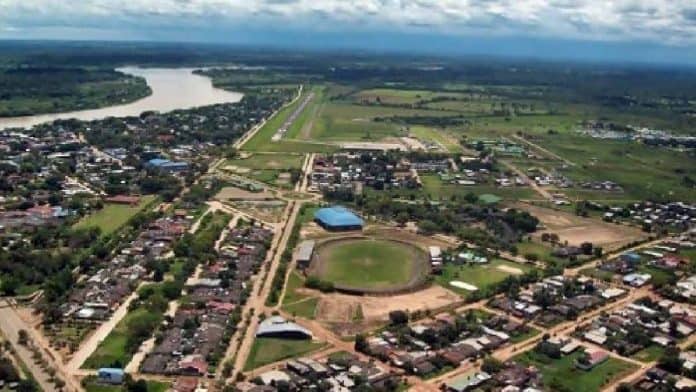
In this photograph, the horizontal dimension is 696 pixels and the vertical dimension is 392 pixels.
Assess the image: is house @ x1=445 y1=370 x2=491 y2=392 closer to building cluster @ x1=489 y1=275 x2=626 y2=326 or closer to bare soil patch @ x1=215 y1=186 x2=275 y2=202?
building cluster @ x1=489 y1=275 x2=626 y2=326

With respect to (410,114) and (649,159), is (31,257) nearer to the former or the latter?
(649,159)

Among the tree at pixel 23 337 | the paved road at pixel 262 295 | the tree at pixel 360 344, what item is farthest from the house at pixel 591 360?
the tree at pixel 23 337

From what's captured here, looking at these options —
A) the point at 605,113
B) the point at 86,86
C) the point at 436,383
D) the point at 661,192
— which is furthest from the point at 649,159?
the point at 86,86

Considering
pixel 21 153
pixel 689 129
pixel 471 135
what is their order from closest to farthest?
pixel 21 153 → pixel 471 135 → pixel 689 129

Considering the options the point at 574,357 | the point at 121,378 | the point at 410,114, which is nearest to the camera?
the point at 121,378

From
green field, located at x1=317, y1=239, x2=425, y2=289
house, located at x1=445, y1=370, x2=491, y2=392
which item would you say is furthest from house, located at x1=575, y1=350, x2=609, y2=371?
green field, located at x1=317, y1=239, x2=425, y2=289

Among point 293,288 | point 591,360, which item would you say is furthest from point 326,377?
point 591,360

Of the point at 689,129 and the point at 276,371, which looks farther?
the point at 689,129

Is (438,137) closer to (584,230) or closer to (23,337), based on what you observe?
(584,230)
